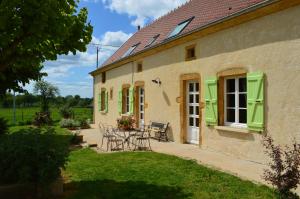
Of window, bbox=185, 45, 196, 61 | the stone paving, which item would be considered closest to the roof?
window, bbox=185, 45, 196, 61

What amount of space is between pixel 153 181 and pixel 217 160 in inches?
99.6

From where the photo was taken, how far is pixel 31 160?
536cm

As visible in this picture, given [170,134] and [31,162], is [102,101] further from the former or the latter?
[31,162]

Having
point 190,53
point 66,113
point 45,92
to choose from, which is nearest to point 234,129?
point 190,53

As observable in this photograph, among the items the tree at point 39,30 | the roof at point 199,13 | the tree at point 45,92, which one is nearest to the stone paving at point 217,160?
the roof at point 199,13

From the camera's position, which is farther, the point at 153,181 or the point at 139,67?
the point at 139,67

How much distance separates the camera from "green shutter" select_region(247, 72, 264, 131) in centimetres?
802

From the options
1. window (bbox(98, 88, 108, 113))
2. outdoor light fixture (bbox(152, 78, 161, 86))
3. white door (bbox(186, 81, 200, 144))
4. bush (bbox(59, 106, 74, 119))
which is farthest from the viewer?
bush (bbox(59, 106, 74, 119))

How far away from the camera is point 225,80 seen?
9.55 m

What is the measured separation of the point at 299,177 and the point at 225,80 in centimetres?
515

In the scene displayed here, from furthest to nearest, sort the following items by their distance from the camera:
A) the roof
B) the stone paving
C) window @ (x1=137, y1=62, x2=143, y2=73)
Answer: window @ (x1=137, y1=62, x2=143, y2=73)
the roof
the stone paving

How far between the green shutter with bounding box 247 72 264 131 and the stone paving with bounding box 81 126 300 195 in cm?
93

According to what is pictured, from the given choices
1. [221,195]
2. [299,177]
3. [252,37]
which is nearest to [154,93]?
[252,37]

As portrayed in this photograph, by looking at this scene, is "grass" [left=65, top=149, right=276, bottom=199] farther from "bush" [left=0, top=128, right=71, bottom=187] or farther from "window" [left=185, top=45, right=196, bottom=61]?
"window" [left=185, top=45, right=196, bottom=61]
